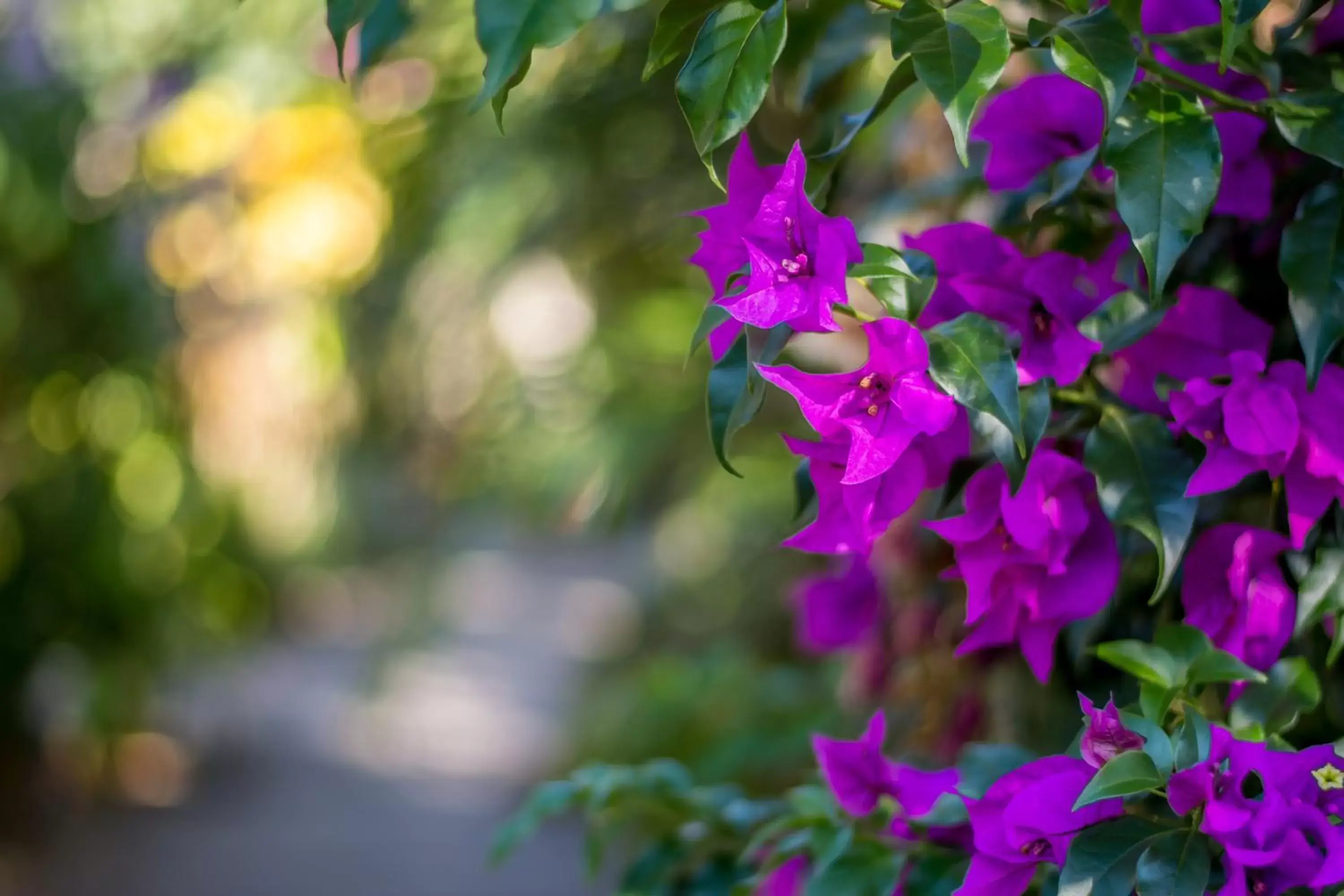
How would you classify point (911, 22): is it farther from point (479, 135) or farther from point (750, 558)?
point (750, 558)

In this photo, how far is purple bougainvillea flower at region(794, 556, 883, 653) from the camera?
2.34 ft

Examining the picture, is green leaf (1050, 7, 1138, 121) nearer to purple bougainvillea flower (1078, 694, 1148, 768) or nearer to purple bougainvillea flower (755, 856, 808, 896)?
purple bougainvillea flower (1078, 694, 1148, 768)

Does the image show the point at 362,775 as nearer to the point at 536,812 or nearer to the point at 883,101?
the point at 536,812

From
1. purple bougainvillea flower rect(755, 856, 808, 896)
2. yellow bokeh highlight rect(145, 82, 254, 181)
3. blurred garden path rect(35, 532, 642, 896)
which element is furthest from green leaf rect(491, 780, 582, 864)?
blurred garden path rect(35, 532, 642, 896)

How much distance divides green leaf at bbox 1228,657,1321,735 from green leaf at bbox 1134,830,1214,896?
0.07m

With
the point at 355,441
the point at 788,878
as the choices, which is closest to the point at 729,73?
the point at 788,878

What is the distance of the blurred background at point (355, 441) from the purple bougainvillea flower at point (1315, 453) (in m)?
0.32

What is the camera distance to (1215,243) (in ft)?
1.71

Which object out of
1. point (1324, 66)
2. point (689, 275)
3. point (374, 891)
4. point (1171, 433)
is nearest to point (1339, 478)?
point (1171, 433)

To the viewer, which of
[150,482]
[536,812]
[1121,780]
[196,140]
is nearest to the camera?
[1121,780]

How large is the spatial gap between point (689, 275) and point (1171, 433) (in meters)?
1.53

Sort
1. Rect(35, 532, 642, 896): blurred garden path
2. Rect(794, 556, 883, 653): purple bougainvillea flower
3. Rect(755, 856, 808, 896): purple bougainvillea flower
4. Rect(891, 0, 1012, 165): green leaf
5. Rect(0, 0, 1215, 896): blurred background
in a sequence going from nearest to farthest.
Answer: Rect(891, 0, 1012, 165): green leaf, Rect(755, 856, 808, 896): purple bougainvillea flower, Rect(794, 556, 883, 653): purple bougainvillea flower, Rect(0, 0, 1215, 896): blurred background, Rect(35, 532, 642, 896): blurred garden path

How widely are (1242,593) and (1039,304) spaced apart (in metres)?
0.13

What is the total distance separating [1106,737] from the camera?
0.40 m
